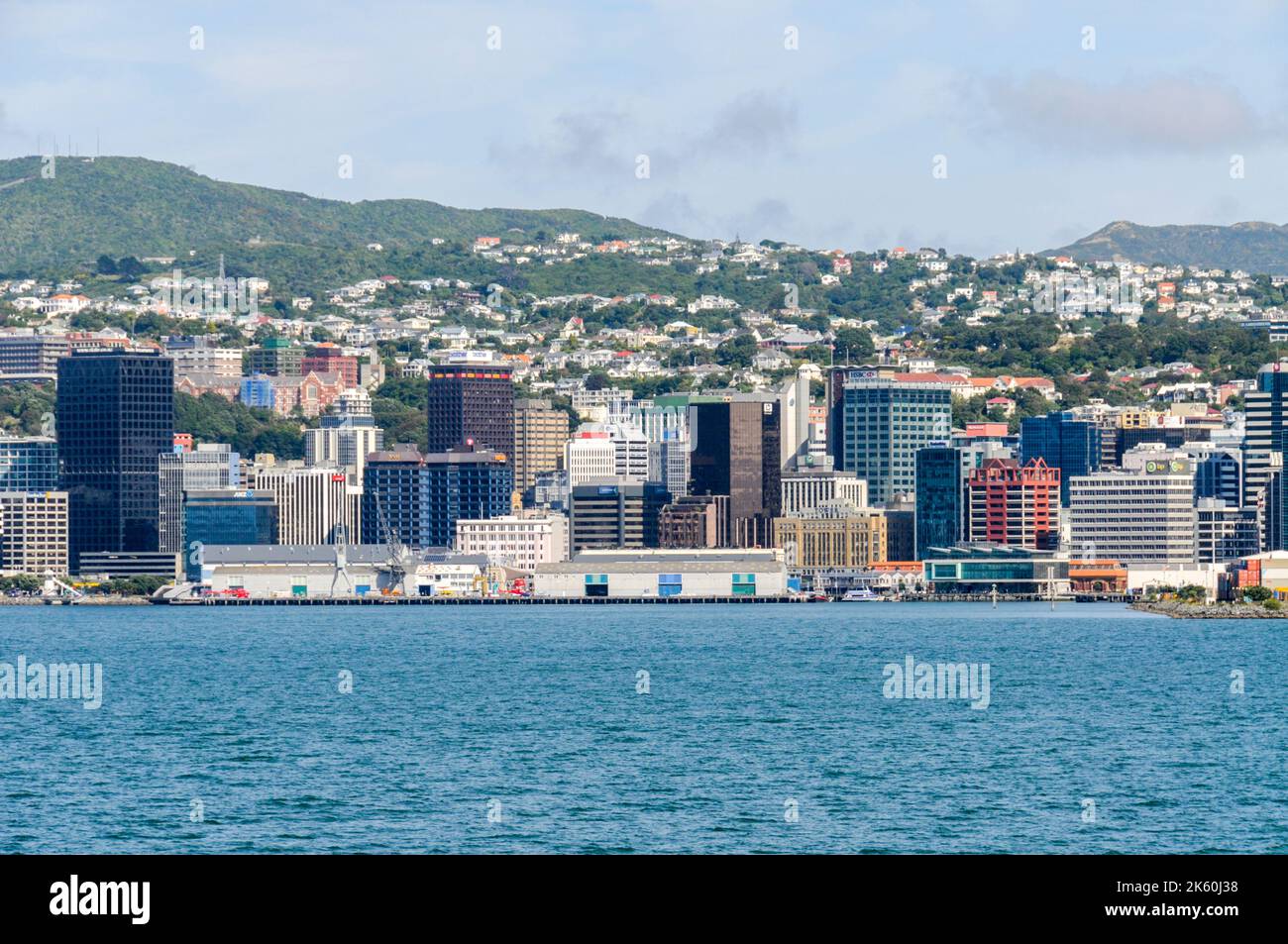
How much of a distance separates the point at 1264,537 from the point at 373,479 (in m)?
65.5

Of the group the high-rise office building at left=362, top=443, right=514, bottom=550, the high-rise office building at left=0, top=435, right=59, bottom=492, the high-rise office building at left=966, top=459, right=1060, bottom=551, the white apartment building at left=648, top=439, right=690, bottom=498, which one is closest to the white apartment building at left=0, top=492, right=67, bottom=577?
the high-rise office building at left=0, top=435, right=59, bottom=492

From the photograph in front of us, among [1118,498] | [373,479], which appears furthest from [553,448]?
[1118,498]

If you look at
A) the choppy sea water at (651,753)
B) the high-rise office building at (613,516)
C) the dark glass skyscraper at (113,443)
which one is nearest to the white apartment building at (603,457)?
the high-rise office building at (613,516)

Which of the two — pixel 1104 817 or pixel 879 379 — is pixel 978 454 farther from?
pixel 1104 817

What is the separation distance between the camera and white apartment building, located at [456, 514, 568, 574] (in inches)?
6102

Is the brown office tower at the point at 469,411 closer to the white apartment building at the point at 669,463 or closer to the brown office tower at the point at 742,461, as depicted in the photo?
the white apartment building at the point at 669,463

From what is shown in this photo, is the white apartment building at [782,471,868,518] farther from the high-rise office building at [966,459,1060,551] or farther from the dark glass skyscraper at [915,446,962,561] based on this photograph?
the high-rise office building at [966,459,1060,551]

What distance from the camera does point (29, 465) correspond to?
575 feet

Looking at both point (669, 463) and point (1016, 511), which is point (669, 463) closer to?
point (669, 463)

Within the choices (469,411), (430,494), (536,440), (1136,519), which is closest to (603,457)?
(469,411)

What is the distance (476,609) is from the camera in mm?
132625

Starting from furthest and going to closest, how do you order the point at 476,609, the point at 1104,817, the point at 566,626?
the point at 476,609, the point at 566,626, the point at 1104,817

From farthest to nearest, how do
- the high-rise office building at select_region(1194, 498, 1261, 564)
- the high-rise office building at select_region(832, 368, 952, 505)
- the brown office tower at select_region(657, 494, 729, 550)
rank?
the high-rise office building at select_region(832, 368, 952, 505), the brown office tower at select_region(657, 494, 729, 550), the high-rise office building at select_region(1194, 498, 1261, 564)

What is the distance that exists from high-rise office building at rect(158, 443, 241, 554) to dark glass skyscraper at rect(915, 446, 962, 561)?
5270 cm
